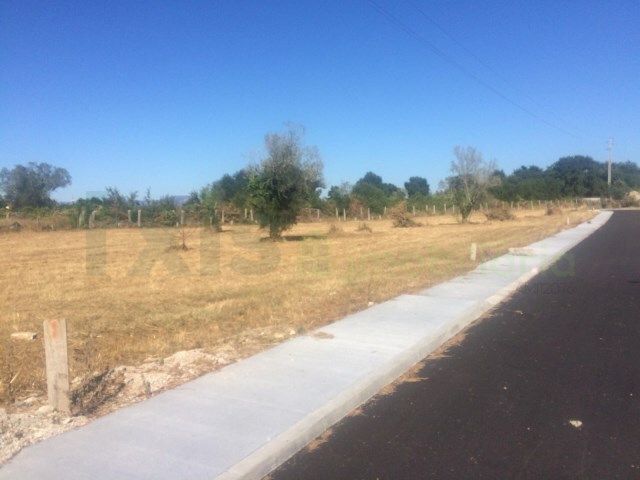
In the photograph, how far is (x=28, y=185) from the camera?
7044 cm

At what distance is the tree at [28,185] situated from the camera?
68188mm

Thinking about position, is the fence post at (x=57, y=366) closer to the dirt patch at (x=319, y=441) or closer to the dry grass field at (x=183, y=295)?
the dry grass field at (x=183, y=295)

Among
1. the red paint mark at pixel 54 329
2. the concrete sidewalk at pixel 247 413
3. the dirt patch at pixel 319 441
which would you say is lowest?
the dirt patch at pixel 319 441

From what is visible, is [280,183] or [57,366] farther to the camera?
[280,183]

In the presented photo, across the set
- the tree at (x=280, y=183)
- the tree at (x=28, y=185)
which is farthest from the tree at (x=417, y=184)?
the tree at (x=280, y=183)

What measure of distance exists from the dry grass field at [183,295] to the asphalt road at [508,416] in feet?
7.97

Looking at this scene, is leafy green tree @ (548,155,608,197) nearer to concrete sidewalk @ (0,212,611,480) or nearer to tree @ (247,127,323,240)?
tree @ (247,127,323,240)

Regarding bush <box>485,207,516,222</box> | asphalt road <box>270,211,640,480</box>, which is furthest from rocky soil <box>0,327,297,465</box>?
bush <box>485,207,516,222</box>

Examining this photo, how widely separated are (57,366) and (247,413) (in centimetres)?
167

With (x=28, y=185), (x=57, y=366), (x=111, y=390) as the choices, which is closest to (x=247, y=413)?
(x=111, y=390)

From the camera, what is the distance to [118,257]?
64.2 feet

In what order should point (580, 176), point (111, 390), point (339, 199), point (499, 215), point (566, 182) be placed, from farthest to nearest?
1. point (566, 182)
2. point (580, 176)
3. point (339, 199)
4. point (499, 215)
5. point (111, 390)

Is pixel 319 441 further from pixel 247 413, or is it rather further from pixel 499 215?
pixel 499 215

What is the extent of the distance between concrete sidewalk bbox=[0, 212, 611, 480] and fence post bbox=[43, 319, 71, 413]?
43 centimetres
